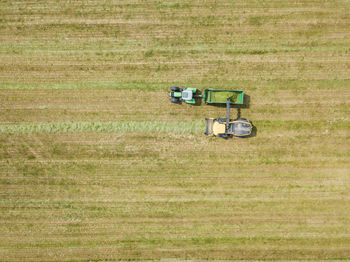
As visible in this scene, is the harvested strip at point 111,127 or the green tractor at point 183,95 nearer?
the green tractor at point 183,95

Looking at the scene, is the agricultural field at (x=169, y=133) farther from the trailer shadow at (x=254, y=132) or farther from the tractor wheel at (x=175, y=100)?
the tractor wheel at (x=175, y=100)

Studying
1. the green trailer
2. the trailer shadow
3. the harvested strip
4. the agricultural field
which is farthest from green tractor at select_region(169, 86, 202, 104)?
the trailer shadow

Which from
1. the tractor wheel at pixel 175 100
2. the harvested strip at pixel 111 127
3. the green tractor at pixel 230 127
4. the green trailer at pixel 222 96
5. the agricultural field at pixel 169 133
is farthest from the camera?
the harvested strip at pixel 111 127

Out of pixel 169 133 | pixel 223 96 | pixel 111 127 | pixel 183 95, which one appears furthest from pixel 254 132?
pixel 111 127

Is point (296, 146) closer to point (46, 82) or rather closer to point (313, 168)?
point (313, 168)

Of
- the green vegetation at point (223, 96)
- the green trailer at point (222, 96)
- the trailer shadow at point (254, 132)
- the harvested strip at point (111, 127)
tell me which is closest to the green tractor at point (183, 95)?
the green trailer at point (222, 96)

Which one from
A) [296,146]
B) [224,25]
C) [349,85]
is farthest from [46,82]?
[349,85]
